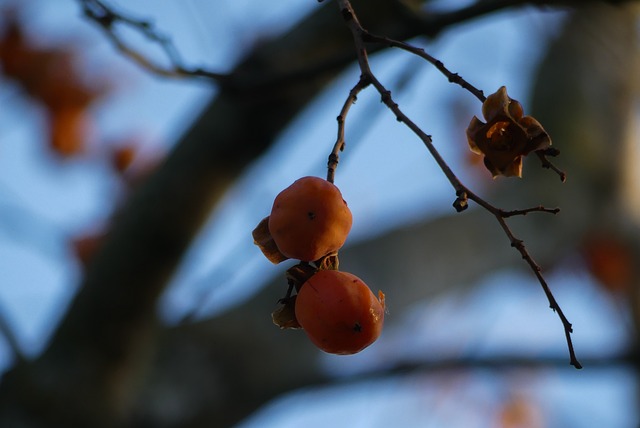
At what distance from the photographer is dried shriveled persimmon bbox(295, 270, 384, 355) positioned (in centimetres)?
79

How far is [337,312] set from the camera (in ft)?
2.57

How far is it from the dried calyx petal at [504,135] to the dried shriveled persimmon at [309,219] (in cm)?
16

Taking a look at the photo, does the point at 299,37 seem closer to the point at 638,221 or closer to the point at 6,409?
the point at 6,409

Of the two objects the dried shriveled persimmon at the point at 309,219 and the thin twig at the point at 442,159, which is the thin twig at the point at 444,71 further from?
the dried shriveled persimmon at the point at 309,219

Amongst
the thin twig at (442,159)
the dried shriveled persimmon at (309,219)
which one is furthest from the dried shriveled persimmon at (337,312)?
the thin twig at (442,159)

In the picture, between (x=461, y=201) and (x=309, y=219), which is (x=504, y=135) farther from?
(x=309, y=219)

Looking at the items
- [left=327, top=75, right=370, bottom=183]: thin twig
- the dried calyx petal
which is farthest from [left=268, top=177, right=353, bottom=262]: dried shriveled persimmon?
the dried calyx petal

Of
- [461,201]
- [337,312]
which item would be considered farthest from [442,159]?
[337,312]

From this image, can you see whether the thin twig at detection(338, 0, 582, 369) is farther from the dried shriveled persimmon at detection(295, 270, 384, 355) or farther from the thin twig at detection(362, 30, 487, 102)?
the dried shriveled persimmon at detection(295, 270, 384, 355)

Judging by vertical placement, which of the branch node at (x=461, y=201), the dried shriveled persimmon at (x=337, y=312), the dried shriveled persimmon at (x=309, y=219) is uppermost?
the dried shriveled persimmon at (x=309, y=219)

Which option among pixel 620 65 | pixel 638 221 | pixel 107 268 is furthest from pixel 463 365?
pixel 620 65

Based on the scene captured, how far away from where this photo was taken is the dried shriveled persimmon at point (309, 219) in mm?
785

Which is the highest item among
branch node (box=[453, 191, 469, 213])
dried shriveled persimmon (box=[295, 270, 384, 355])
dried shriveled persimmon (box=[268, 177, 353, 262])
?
dried shriveled persimmon (box=[268, 177, 353, 262])

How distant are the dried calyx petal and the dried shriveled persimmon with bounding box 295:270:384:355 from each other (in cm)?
19
